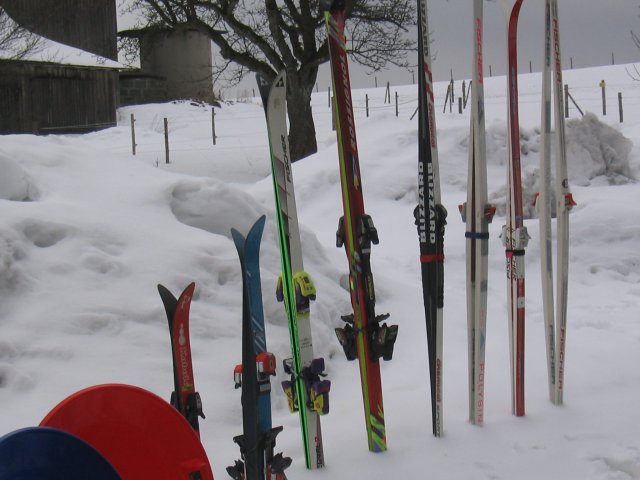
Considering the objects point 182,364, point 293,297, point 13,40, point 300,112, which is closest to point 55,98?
point 13,40

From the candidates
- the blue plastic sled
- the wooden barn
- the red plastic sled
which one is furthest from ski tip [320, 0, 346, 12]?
the wooden barn

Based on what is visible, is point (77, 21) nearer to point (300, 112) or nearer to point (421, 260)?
point (300, 112)

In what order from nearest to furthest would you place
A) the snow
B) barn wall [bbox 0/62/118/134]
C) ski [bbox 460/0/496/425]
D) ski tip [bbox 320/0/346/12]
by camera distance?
ski tip [bbox 320/0/346/12], the snow, ski [bbox 460/0/496/425], barn wall [bbox 0/62/118/134]

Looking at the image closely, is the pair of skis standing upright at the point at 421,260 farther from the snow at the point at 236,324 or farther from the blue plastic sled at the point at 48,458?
the blue plastic sled at the point at 48,458

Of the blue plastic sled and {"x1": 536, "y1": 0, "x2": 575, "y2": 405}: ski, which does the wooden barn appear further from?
the blue plastic sled

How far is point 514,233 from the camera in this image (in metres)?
3.66

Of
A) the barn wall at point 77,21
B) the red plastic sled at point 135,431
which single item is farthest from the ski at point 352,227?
the barn wall at point 77,21

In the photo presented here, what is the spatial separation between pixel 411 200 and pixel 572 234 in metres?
2.28

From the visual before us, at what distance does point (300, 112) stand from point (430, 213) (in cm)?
1308

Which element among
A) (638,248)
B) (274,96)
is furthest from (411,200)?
(274,96)

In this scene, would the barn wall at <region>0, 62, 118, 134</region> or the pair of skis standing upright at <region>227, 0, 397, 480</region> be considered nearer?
the pair of skis standing upright at <region>227, 0, 397, 480</region>

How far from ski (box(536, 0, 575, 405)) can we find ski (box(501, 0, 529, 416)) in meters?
0.16

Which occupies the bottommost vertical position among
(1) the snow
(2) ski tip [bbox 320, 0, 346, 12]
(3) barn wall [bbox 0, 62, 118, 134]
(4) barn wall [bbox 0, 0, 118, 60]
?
(1) the snow

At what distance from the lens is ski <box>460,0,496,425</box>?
3551 mm
